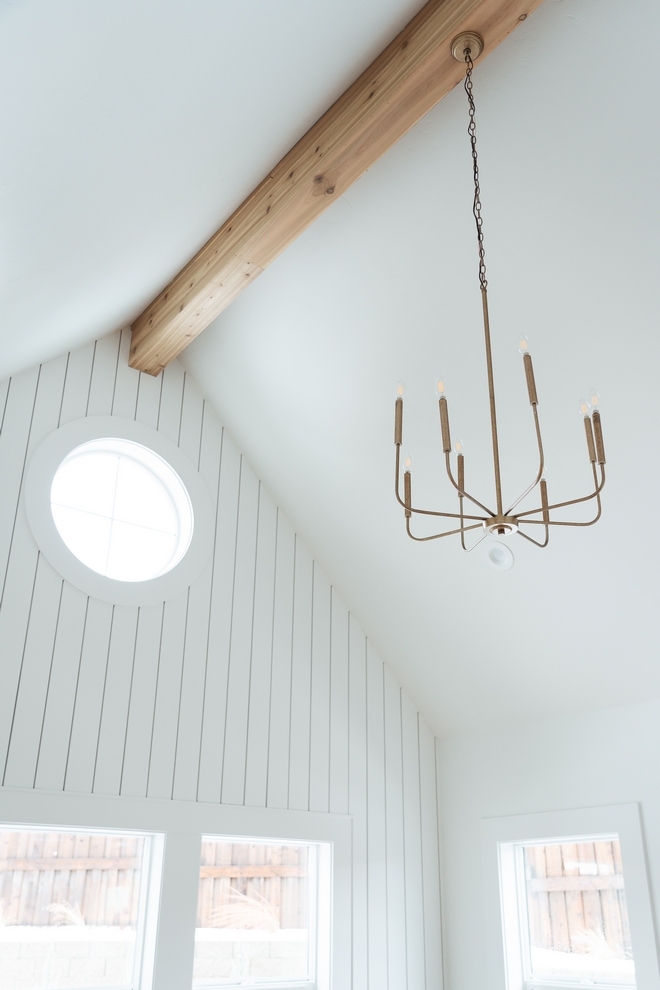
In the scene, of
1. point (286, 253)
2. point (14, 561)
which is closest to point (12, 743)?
point (14, 561)

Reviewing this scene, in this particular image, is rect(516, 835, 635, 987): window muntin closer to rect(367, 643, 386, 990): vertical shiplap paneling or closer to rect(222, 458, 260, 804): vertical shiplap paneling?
rect(367, 643, 386, 990): vertical shiplap paneling

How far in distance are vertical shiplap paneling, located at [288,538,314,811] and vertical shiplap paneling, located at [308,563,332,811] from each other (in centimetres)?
2

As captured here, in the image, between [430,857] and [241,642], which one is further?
[430,857]

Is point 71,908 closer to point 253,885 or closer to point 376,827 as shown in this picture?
point 253,885

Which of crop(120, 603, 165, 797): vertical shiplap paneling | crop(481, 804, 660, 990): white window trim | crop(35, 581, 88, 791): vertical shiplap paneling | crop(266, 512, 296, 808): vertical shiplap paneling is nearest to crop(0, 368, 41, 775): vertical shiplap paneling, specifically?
crop(35, 581, 88, 791): vertical shiplap paneling

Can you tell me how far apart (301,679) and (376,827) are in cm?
78

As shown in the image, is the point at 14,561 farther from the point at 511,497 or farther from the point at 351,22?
the point at 351,22

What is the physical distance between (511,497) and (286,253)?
1.25 m

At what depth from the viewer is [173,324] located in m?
3.26

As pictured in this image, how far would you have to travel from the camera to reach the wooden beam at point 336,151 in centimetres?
211

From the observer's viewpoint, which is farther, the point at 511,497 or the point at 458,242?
the point at 511,497

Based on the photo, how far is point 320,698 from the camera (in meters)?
3.81

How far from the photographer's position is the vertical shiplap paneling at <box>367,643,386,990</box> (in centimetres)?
Result: 357

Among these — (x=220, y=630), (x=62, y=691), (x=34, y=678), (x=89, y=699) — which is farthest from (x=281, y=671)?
(x=34, y=678)
